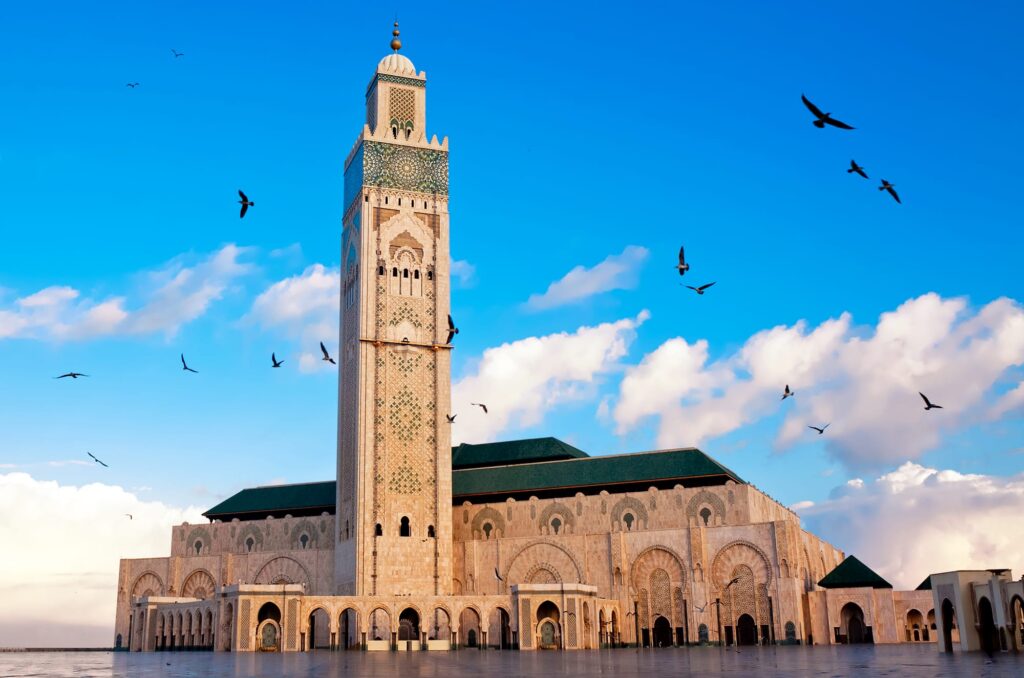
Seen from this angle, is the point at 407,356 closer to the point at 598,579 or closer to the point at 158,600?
the point at 598,579

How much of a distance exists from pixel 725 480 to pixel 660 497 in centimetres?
367

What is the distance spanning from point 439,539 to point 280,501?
49.3ft

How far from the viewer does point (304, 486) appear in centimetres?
6675

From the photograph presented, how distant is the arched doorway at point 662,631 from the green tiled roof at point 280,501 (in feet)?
69.3

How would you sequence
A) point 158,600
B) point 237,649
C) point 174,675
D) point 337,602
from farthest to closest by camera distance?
point 158,600, point 337,602, point 237,649, point 174,675

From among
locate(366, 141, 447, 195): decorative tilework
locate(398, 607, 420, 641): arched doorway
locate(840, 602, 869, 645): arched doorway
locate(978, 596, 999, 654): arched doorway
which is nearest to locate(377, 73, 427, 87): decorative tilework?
locate(366, 141, 447, 195): decorative tilework

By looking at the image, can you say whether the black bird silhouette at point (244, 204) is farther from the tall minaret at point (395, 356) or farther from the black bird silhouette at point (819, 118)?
the tall minaret at point (395, 356)

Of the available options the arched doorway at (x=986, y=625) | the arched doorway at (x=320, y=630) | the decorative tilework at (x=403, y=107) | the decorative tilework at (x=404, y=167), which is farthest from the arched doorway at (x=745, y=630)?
the decorative tilework at (x=403, y=107)

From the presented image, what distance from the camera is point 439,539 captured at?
183 feet

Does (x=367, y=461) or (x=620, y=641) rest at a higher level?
(x=367, y=461)

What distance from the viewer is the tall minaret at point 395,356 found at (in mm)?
54969

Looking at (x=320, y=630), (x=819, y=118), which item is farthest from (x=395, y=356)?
(x=819, y=118)

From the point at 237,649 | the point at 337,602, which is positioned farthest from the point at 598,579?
the point at 237,649

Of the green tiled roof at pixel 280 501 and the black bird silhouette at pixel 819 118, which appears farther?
A: the green tiled roof at pixel 280 501
